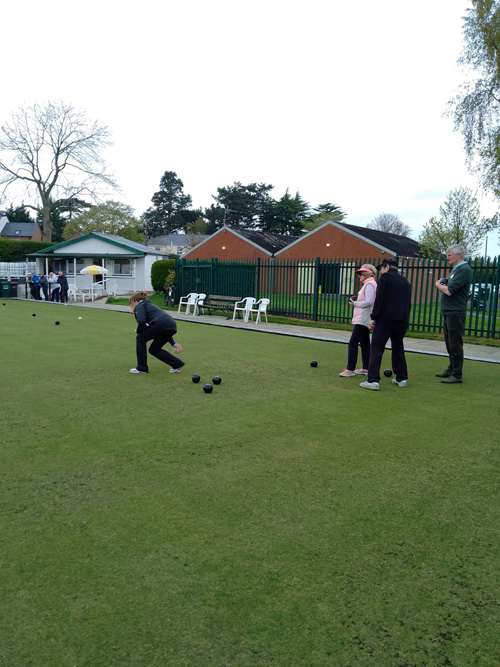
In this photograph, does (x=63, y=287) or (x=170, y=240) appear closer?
(x=63, y=287)

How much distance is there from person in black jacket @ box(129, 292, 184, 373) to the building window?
2626 centimetres

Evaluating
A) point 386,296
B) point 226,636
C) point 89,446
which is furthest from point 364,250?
point 226,636

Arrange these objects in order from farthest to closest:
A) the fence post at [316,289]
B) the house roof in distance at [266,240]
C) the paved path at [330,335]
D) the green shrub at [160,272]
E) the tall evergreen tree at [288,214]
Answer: the tall evergreen tree at [288,214] → the house roof in distance at [266,240] → the green shrub at [160,272] → the fence post at [316,289] → the paved path at [330,335]

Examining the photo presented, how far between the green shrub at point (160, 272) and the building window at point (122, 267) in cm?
247

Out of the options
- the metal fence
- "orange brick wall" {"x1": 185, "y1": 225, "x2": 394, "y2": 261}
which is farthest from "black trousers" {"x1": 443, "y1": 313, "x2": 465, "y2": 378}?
"orange brick wall" {"x1": 185, "y1": 225, "x2": 394, "y2": 261}

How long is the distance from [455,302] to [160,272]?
2544 centimetres

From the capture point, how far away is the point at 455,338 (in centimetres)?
799

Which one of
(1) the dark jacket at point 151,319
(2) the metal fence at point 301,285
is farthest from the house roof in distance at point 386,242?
(1) the dark jacket at point 151,319

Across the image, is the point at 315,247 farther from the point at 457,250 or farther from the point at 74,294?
the point at 457,250

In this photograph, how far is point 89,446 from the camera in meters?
4.84

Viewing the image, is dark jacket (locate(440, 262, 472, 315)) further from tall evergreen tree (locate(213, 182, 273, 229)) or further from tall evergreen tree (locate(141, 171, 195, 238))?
tall evergreen tree (locate(141, 171, 195, 238))

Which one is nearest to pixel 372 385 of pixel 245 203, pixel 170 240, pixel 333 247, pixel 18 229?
pixel 333 247

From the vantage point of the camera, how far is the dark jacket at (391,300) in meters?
7.34

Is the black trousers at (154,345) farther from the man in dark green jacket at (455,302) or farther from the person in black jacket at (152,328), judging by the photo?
the man in dark green jacket at (455,302)
